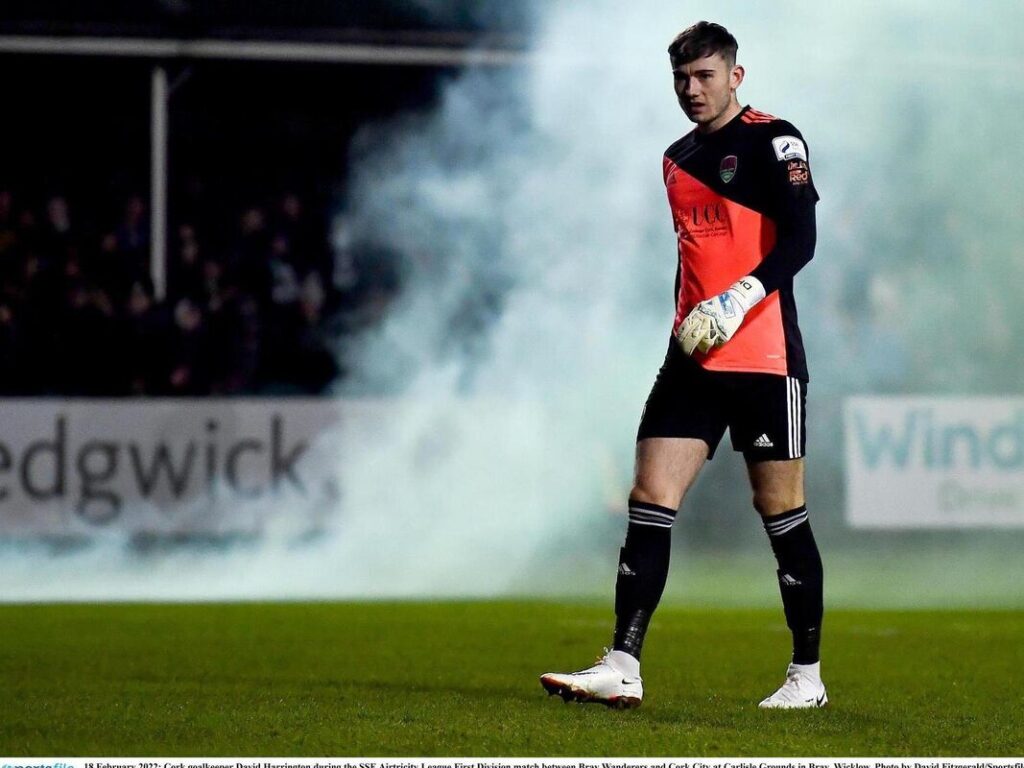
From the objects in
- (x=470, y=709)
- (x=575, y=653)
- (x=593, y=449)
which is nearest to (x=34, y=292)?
(x=593, y=449)

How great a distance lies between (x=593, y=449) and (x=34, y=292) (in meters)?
3.91

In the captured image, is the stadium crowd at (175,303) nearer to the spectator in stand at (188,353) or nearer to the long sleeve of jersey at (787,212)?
the spectator in stand at (188,353)

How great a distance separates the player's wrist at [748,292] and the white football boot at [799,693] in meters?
1.00

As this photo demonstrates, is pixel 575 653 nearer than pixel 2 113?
Yes

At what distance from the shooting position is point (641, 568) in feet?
14.6

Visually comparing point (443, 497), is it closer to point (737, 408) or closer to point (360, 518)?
point (360, 518)

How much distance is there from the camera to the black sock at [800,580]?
14.8 feet

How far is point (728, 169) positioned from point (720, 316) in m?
0.43

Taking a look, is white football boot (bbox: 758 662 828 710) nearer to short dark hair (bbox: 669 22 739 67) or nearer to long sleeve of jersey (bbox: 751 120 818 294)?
long sleeve of jersey (bbox: 751 120 818 294)

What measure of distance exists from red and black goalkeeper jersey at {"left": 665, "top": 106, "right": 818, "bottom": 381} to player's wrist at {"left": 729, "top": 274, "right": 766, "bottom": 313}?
0.05m

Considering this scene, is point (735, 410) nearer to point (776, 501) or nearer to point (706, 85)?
point (776, 501)

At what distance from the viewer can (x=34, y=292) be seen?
453 inches

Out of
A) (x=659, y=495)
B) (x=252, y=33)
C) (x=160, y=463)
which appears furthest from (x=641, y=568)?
(x=252, y=33)

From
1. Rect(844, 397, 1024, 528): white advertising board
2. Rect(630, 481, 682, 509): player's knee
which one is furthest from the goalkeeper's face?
Rect(844, 397, 1024, 528): white advertising board
